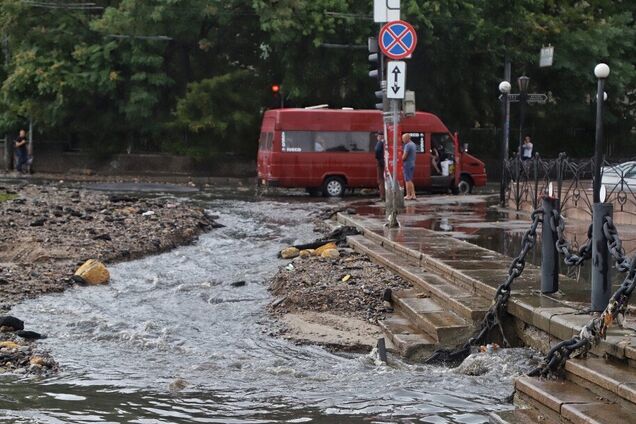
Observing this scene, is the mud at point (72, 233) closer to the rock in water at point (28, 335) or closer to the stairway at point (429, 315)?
the rock in water at point (28, 335)

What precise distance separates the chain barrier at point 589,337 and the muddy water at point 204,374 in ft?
1.37

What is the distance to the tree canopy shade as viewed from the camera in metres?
38.3

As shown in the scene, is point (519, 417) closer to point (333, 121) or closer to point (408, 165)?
point (408, 165)

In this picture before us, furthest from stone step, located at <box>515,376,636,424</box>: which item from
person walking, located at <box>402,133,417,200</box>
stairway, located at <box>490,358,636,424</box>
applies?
person walking, located at <box>402,133,417,200</box>

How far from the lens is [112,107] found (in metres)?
42.3

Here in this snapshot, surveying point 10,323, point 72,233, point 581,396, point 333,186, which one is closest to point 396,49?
point 72,233

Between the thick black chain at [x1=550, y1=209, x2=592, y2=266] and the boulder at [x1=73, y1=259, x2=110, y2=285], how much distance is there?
20.2ft

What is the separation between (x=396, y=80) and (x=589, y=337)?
10.4m

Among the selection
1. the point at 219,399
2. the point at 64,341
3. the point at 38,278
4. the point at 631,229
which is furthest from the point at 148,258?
the point at 219,399

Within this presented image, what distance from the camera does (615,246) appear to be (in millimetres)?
7613

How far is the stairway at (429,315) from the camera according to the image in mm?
8961

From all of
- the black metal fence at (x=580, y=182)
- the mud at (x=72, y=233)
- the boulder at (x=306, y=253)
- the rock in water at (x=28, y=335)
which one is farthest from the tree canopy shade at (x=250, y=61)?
the rock in water at (x=28, y=335)

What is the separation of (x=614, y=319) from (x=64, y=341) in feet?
16.2

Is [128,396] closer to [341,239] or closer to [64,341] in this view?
[64,341]
